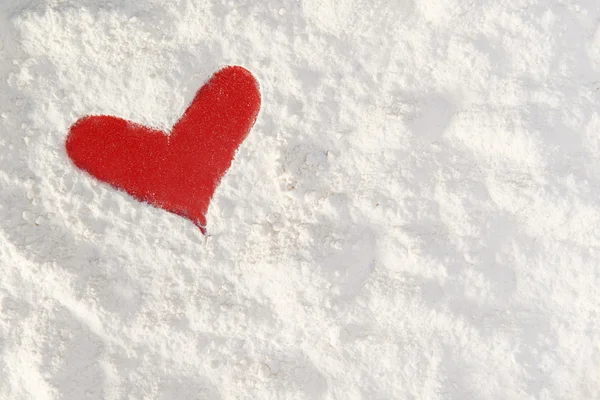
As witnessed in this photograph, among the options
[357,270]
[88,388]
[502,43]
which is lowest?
[88,388]

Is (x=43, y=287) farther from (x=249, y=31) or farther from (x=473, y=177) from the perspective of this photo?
(x=473, y=177)

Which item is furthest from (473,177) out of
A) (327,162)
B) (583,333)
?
(583,333)

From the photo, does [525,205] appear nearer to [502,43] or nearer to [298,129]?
[502,43]

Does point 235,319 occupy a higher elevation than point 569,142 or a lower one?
lower
